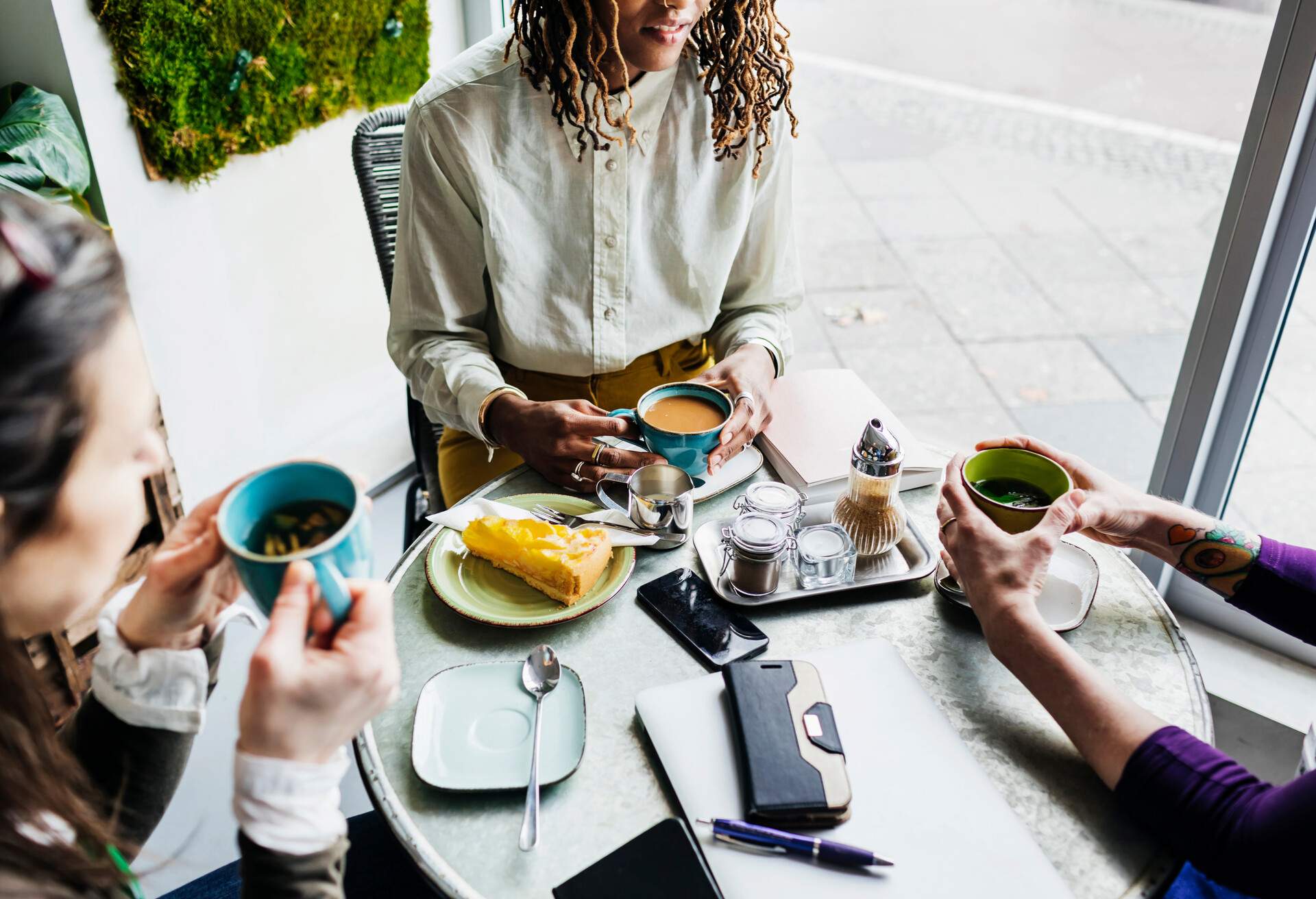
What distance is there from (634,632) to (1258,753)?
1536 millimetres

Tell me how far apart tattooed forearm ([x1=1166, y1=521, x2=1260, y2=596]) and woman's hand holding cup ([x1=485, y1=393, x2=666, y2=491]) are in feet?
2.20

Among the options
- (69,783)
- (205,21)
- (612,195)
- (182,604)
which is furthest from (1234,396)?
(205,21)

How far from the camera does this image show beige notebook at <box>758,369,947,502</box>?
1.35 meters

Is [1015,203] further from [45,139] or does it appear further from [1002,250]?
[45,139]

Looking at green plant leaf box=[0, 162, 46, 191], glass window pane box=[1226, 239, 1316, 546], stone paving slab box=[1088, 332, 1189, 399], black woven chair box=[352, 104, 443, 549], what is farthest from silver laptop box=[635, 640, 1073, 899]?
stone paving slab box=[1088, 332, 1189, 399]

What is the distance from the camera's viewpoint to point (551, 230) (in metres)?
1.59

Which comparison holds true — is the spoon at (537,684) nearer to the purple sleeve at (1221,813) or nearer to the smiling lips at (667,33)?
the purple sleeve at (1221,813)

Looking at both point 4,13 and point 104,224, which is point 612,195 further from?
point 4,13

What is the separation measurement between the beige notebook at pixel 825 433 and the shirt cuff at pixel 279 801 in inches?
30.5

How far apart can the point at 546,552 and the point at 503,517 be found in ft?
0.40

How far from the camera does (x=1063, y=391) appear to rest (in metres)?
2.97

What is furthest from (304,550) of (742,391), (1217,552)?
(1217,552)

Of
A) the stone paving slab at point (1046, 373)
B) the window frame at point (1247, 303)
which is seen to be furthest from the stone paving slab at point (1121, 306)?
the window frame at point (1247, 303)

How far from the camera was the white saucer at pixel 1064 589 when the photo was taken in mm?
1132
